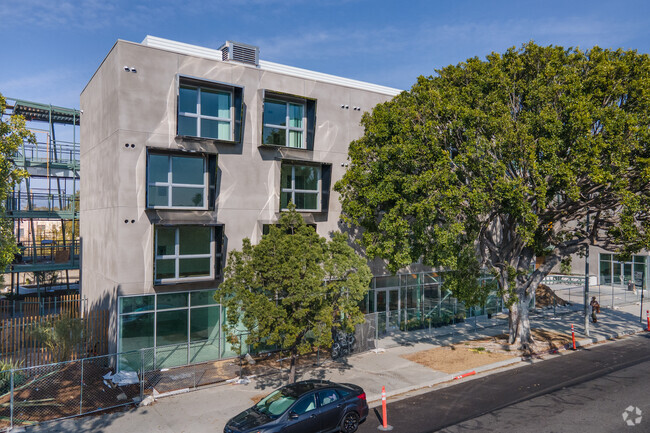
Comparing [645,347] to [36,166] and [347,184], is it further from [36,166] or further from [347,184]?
[36,166]

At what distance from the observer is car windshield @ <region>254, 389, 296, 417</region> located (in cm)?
1103

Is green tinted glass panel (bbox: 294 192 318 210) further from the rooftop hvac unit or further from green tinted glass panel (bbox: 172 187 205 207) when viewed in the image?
the rooftop hvac unit

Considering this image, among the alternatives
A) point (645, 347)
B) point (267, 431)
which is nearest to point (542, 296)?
point (645, 347)

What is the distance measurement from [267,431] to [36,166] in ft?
84.4

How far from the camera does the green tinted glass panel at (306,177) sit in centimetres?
2057

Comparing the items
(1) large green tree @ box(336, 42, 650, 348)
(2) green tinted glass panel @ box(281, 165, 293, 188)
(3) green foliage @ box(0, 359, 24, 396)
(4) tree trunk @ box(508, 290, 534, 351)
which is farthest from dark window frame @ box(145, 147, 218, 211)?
(4) tree trunk @ box(508, 290, 534, 351)

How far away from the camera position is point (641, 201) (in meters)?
16.2

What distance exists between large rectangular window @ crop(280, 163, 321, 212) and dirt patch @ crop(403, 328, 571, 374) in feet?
26.9

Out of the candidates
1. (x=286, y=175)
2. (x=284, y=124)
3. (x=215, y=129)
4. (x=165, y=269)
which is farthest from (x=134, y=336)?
(x=284, y=124)

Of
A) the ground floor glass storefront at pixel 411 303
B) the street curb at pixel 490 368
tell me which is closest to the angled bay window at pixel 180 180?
the street curb at pixel 490 368

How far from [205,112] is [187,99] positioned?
856 mm

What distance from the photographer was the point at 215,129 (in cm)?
1839

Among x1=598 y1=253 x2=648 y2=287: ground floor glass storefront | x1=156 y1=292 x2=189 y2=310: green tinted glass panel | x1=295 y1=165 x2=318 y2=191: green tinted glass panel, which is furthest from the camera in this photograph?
x1=598 y1=253 x2=648 y2=287: ground floor glass storefront

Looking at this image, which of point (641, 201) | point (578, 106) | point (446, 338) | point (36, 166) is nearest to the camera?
point (578, 106)
